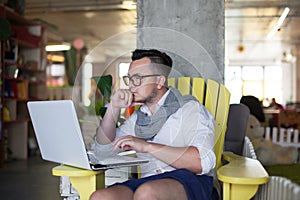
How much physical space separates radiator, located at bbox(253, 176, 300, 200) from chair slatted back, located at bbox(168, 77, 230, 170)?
1.45 ft

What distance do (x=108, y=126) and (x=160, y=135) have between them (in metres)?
0.23

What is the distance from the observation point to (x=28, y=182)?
4.01m

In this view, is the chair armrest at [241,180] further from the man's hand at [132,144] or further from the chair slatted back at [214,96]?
the chair slatted back at [214,96]

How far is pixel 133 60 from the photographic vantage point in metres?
1.72

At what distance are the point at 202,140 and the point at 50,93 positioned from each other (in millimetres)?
8064

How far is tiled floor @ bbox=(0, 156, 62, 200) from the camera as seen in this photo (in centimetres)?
344

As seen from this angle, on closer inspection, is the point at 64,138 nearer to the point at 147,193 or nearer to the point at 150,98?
the point at 147,193

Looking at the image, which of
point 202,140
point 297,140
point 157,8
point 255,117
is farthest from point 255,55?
point 202,140

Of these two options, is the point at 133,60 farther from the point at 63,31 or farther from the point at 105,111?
the point at 63,31

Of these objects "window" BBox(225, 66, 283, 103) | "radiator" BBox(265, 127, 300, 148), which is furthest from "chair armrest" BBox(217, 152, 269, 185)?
"window" BBox(225, 66, 283, 103)

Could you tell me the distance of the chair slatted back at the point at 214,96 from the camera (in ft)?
6.71

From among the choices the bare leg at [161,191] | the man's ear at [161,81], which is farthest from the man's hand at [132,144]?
the man's ear at [161,81]

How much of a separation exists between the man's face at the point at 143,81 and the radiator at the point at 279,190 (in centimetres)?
60

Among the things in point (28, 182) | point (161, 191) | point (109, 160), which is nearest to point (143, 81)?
point (109, 160)
